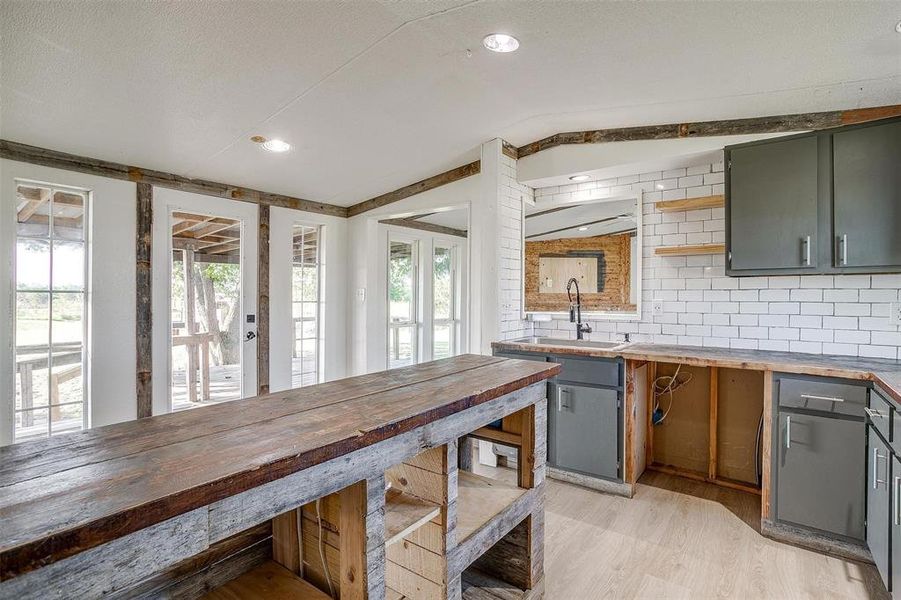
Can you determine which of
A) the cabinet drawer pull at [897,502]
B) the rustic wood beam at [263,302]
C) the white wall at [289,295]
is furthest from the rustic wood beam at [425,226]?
the cabinet drawer pull at [897,502]

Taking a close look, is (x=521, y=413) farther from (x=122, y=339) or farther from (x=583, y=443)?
(x=122, y=339)

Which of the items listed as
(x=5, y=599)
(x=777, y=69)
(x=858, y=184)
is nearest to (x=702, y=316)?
(x=858, y=184)

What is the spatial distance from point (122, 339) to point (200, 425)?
9.07 feet

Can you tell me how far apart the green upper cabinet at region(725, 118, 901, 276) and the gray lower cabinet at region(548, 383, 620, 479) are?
121 cm

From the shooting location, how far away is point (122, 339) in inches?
129

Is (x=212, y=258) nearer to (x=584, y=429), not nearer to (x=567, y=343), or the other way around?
(x=567, y=343)

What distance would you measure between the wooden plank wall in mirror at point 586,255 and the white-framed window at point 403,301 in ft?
6.42

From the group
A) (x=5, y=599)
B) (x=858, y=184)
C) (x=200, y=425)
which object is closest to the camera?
(x=5, y=599)

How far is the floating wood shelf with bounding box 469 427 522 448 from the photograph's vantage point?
1897 millimetres

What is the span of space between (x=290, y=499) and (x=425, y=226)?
4.89 meters

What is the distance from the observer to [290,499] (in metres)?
0.97

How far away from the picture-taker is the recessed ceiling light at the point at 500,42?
215 cm

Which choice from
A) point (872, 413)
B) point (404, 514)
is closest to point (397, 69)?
point (404, 514)

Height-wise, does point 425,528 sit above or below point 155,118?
below
